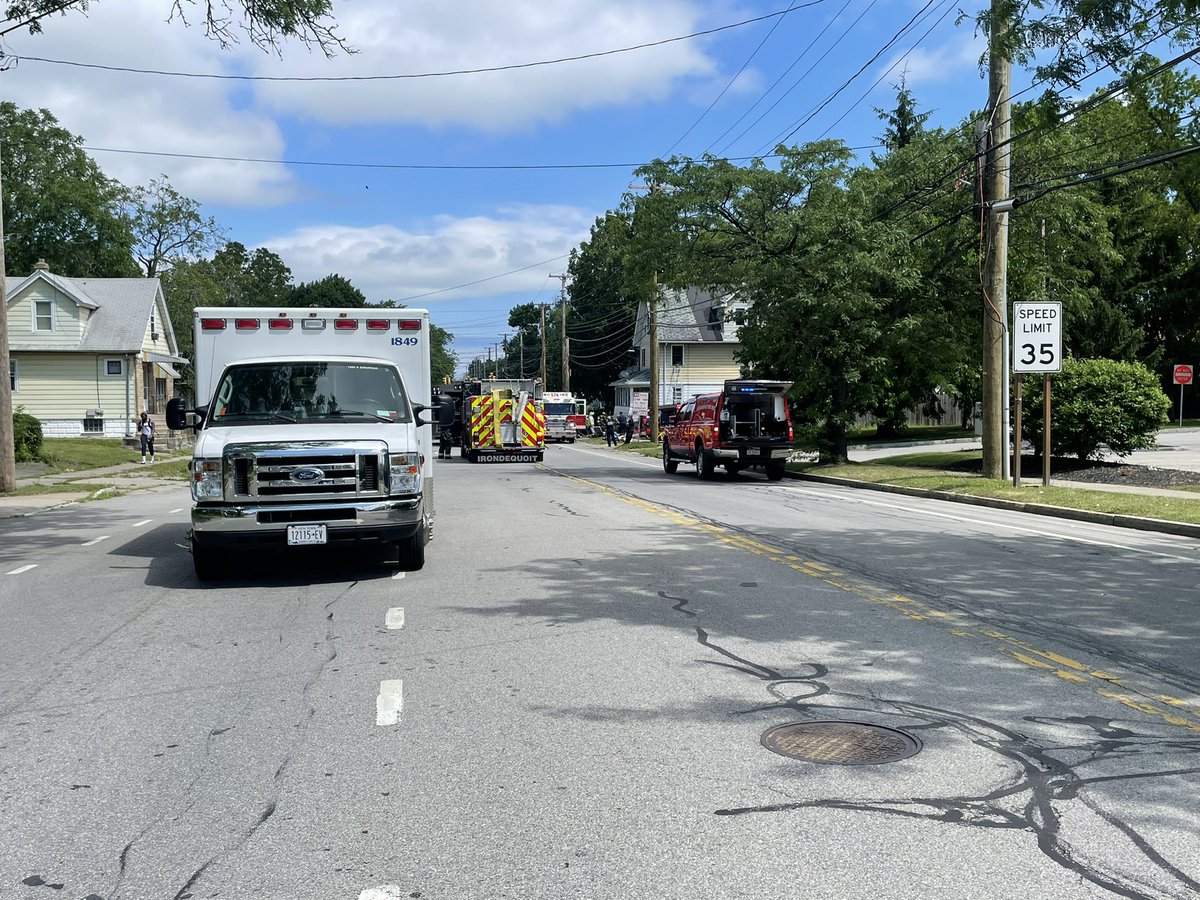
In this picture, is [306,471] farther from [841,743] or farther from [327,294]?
[327,294]

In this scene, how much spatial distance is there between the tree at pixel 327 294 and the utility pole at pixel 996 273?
89.2 metres

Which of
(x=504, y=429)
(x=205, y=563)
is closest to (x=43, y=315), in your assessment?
(x=504, y=429)

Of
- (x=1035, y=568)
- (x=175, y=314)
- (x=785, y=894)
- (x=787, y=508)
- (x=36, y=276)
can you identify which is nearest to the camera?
(x=785, y=894)

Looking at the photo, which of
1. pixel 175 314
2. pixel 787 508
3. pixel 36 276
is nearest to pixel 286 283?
pixel 175 314

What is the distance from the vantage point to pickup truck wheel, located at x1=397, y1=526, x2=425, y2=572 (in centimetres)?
1059

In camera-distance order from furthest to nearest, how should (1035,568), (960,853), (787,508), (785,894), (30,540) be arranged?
(787,508) → (30,540) → (1035,568) → (960,853) → (785,894)

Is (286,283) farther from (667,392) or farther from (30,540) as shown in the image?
(30,540)

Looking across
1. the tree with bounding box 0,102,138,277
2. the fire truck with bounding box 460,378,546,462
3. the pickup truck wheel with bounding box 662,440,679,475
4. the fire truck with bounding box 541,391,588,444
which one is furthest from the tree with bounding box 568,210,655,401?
the pickup truck wheel with bounding box 662,440,679,475

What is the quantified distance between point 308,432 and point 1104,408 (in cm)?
1791

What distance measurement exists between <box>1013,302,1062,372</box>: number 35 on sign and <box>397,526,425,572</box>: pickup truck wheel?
12.8 m

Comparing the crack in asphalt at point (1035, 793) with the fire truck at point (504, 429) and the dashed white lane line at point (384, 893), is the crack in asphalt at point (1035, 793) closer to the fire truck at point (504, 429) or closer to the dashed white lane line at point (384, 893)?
the dashed white lane line at point (384, 893)

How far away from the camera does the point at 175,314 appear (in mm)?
68500

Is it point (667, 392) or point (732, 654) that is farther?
point (667, 392)

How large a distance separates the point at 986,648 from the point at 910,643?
49 centimetres
